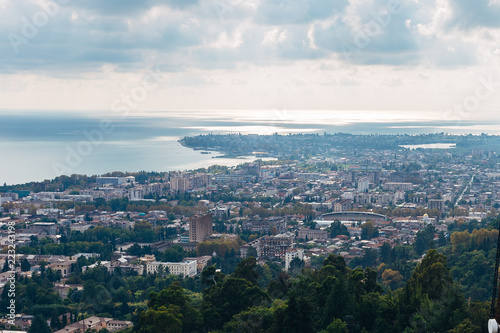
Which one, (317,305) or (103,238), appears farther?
(103,238)

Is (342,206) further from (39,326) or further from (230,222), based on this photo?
(39,326)

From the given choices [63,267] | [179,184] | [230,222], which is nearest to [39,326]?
[63,267]

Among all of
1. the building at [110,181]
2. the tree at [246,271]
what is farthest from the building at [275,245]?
the building at [110,181]

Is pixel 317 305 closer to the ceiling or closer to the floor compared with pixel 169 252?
closer to the ceiling

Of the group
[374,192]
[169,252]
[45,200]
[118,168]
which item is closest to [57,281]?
[169,252]

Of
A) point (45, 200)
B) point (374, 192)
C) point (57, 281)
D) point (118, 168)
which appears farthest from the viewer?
point (118, 168)

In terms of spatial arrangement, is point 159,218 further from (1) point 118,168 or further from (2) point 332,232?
(1) point 118,168
